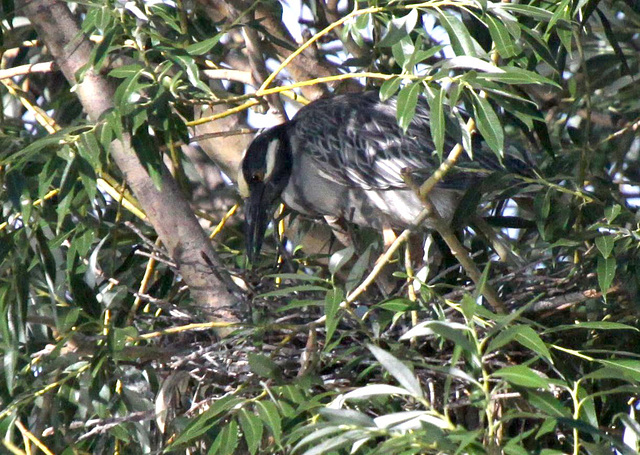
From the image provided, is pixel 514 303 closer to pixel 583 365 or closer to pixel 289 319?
pixel 583 365

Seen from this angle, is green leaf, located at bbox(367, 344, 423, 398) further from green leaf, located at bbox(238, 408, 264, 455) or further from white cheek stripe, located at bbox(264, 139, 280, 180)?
white cheek stripe, located at bbox(264, 139, 280, 180)

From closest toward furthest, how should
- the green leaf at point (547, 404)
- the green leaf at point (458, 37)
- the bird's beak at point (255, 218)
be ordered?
the green leaf at point (547, 404)
the green leaf at point (458, 37)
the bird's beak at point (255, 218)

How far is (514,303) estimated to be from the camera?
7.48ft

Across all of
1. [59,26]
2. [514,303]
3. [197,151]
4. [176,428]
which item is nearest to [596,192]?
[514,303]

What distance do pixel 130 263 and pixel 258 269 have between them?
292 millimetres

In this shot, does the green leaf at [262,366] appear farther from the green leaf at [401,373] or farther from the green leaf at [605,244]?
the green leaf at [605,244]

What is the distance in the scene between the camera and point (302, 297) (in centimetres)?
237

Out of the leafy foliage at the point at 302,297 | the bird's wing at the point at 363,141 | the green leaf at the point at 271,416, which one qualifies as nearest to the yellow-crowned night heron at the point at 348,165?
the bird's wing at the point at 363,141

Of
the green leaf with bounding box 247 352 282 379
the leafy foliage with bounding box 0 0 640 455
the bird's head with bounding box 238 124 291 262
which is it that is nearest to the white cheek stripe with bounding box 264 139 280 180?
the bird's head with bounding box 238 124 291 262

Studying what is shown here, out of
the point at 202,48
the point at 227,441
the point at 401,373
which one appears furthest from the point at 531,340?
the point at 202,48

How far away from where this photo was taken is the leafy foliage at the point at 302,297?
1.60m

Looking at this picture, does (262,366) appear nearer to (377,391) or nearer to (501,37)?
(377,391)

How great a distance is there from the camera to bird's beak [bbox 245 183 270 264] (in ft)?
8.92

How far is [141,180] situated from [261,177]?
0.73m
